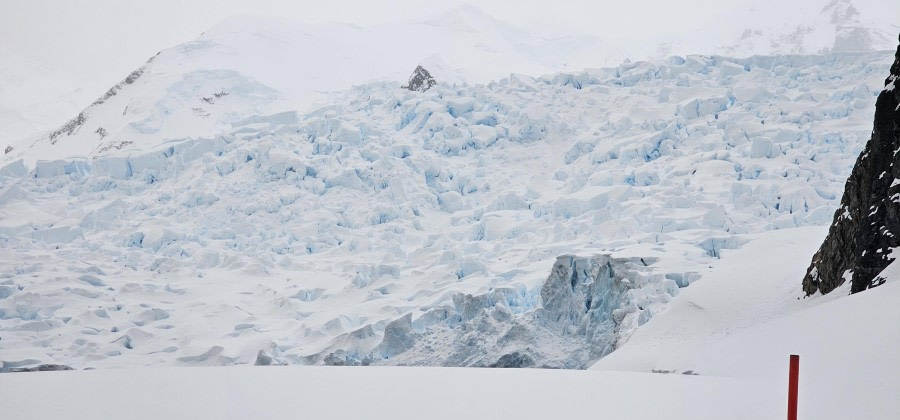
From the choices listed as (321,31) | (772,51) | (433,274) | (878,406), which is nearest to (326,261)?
(433,274)

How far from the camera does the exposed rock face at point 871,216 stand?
763 cm

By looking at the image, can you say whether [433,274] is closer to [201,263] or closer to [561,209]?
[561,209]

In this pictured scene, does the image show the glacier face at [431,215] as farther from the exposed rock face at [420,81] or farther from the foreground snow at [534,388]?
the foreground snow at [534,388]

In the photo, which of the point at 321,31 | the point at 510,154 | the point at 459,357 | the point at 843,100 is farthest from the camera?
the point at 321,31

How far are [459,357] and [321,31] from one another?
3461 cm

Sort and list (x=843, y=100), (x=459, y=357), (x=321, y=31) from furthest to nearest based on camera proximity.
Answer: (x=321, y=31) → (x=843, y=100) → (x=459, y=357)

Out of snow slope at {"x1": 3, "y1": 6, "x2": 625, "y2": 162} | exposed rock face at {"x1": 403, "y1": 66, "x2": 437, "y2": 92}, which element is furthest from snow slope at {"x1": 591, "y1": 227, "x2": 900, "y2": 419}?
snow slope at {"x1": 3, "y1": 6, "x2": 625, "y2": 162}

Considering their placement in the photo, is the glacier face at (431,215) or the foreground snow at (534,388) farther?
the glacier face at (431,215)

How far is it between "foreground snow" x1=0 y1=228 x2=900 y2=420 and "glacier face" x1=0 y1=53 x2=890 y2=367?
7.09m

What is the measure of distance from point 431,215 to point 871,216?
1489 centimetres

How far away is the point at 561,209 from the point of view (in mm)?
20203

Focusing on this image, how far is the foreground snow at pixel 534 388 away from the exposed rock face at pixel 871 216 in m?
1.13

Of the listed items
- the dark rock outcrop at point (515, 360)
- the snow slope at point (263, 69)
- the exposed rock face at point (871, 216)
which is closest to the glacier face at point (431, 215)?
the dark rock outcrop at point (515, 360)

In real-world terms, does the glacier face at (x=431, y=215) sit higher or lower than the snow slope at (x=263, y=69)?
lower
